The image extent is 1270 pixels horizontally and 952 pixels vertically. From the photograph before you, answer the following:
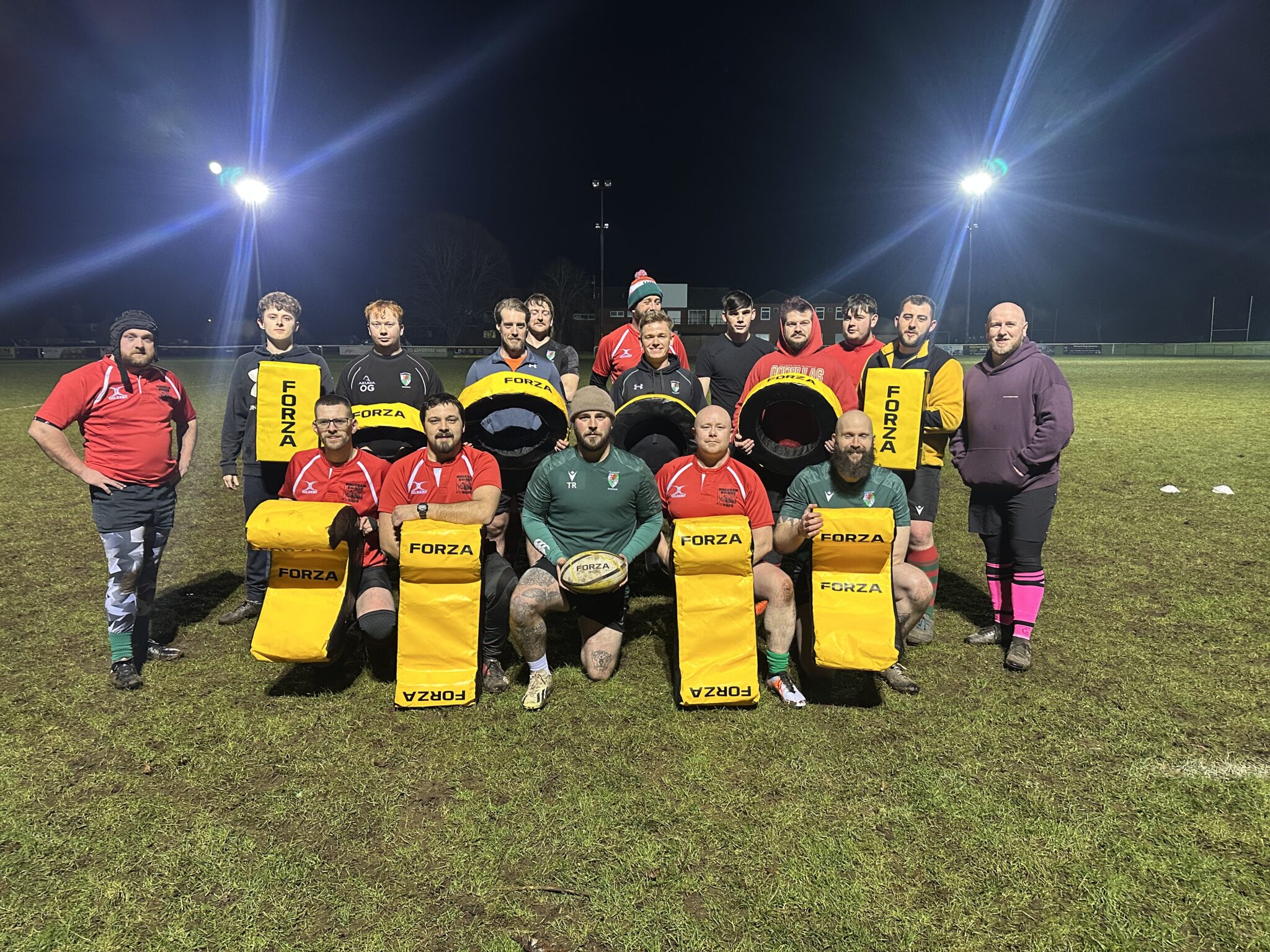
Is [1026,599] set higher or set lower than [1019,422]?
lower

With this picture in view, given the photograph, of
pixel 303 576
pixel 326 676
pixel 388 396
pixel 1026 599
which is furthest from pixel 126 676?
pixel 1026 599

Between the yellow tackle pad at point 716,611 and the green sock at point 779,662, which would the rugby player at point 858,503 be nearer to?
the green sock at point 779,662

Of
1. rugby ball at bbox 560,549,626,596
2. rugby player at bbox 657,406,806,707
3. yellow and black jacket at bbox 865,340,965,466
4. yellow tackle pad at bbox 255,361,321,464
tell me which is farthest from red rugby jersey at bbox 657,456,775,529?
yellow tackle pad at bbox 255,361,321,464

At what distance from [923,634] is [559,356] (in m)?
3.71

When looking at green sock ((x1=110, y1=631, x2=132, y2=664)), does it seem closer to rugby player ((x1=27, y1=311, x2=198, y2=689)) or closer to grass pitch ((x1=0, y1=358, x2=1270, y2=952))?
rugby player ((x1=27, y1=311, x2=198, y2=689))

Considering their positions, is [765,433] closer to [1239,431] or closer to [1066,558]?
[1066,558]

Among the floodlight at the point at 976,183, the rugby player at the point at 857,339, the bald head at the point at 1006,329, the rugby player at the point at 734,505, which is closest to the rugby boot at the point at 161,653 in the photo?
the rugby player at the point at 734,505

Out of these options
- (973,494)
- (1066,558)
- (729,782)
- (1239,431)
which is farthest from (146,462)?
(1239,431)

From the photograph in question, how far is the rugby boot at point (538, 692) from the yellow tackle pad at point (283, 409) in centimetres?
217

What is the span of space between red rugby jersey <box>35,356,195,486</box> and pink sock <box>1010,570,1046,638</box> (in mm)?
5316

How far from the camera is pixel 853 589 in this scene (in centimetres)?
386

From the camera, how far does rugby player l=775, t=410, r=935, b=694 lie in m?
3.92

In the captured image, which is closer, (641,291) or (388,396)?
(388,396)

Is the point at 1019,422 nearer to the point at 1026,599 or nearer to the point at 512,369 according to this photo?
the point at 1026,599
